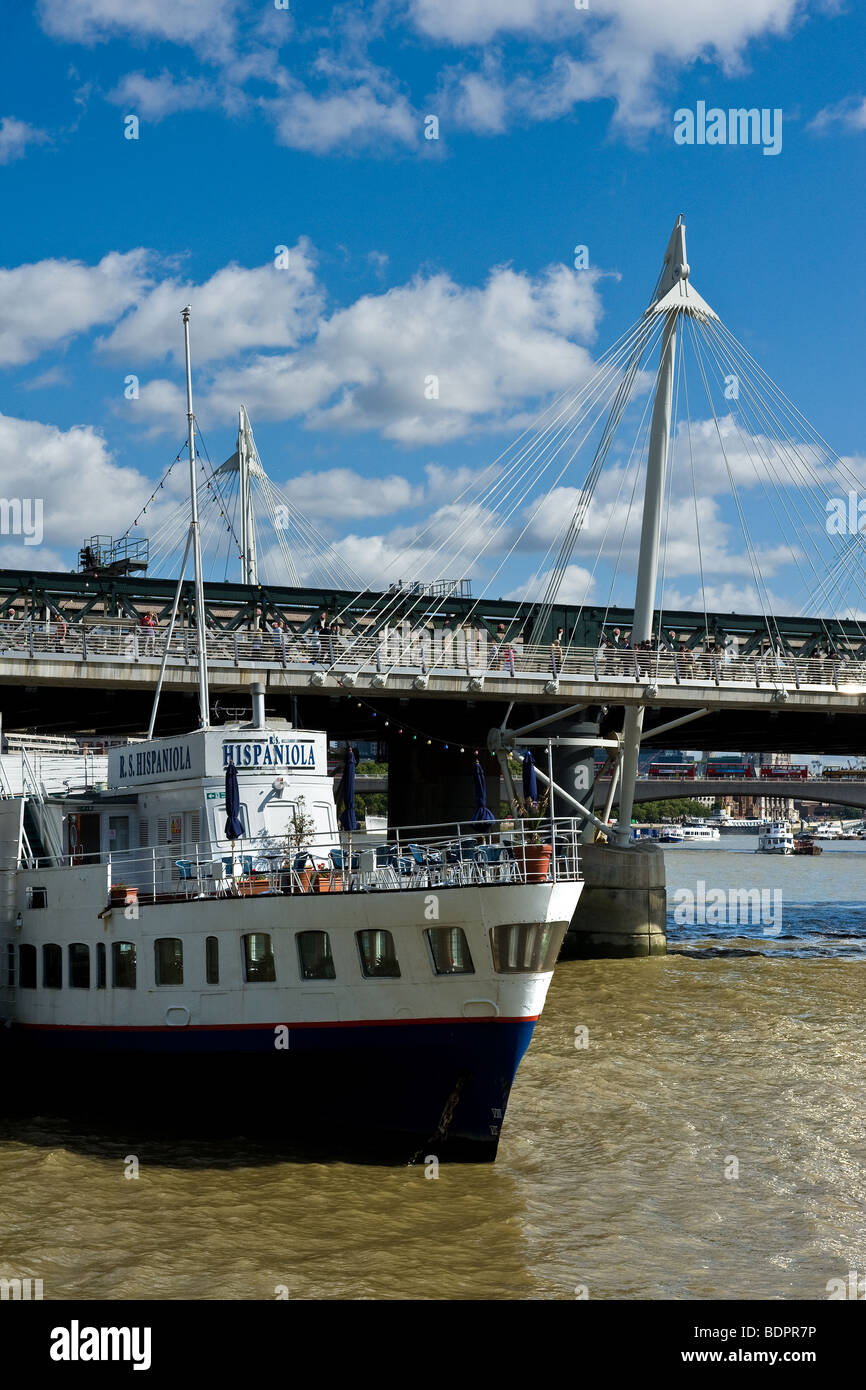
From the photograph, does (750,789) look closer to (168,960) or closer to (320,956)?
(168,960)

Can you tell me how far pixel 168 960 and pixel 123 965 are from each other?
1314 millimetres

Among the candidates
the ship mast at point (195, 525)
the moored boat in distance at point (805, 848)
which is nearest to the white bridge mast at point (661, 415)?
the ship mast at point (195, 525)

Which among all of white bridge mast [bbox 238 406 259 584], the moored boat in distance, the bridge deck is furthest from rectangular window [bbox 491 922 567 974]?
the moored boat in distance

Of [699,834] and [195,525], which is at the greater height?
[195,525]

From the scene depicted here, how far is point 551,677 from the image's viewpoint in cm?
5219

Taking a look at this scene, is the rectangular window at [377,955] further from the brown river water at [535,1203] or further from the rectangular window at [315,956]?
the brown river water at [535,1203]

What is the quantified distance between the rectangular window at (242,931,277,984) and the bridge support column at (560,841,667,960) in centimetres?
3121

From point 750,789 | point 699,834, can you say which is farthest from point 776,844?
point 750,789

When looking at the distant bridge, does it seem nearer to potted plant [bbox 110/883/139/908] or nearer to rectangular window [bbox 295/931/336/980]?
potted plant [bbox 110/883/139/908]

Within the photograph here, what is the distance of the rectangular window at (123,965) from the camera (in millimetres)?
24797

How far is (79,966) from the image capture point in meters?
26.1

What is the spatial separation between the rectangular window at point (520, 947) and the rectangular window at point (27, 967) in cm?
1107

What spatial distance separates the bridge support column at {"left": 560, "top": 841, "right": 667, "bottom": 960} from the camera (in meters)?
52.8
